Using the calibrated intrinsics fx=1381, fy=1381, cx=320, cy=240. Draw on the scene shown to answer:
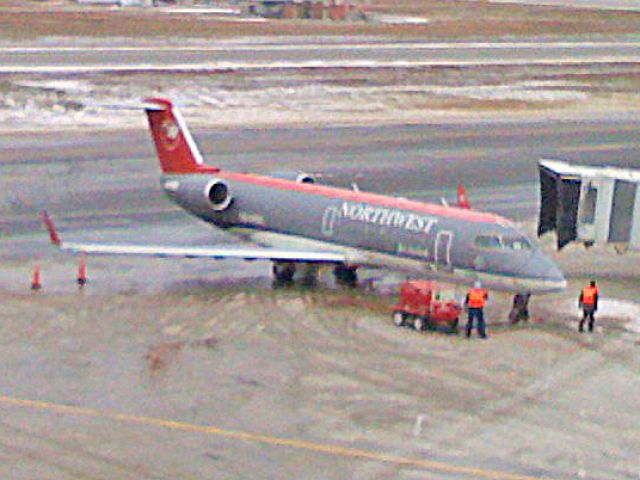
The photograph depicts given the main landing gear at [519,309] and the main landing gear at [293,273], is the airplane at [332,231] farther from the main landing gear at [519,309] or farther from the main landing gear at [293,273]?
the main landing gear at [519,309]

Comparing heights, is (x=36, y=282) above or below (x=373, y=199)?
below

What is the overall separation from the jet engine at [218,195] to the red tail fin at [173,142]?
2.29 meters

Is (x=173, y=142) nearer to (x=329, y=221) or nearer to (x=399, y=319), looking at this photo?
(x=329, y=221)

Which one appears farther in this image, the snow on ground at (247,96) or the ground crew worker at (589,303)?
the snow on ground at (247,96)

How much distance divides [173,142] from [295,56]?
53905 mm

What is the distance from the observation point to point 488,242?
1273 inches

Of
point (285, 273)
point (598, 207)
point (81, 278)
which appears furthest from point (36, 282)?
point (598, 207)

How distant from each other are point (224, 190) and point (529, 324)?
31.1ft

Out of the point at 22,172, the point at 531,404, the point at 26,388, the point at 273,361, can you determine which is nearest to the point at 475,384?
the point at 531,404

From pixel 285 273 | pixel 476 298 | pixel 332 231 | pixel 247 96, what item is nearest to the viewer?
pixel 476 298

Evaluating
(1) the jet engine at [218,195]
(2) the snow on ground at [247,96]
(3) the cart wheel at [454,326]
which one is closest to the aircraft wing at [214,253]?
(1) the jet engine at [218,195]

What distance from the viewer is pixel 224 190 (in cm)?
3725

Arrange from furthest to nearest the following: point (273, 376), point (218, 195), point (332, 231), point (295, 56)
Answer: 1. point (295, 56)
2. point (218, 195)
3. point (332, 231)
4. point (273, 376)

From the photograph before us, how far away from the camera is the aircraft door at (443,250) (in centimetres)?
3278
